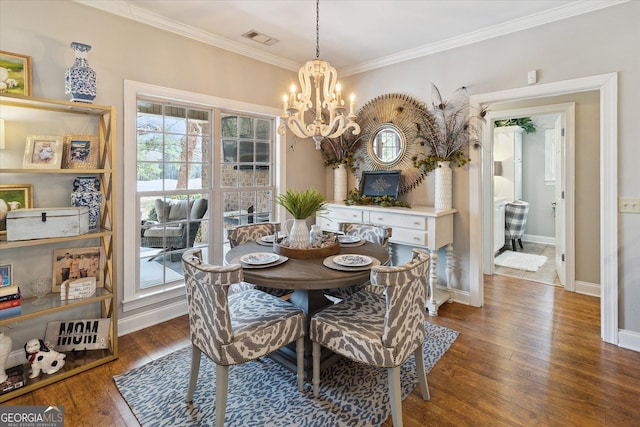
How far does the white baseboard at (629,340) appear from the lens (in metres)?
2.54

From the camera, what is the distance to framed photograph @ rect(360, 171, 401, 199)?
3863mm

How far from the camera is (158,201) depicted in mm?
3076

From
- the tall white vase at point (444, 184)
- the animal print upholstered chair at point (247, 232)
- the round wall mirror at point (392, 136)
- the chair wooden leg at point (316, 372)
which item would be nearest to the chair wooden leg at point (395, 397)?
the chair wooden leg at point (316, 372)

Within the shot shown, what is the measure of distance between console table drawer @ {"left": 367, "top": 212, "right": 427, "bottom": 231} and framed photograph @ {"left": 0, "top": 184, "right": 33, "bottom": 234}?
2944mm

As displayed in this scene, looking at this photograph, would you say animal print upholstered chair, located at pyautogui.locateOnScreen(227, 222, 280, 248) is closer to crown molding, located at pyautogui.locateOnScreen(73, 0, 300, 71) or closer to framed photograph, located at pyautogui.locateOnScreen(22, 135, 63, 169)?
framed photograph, located at pyautogui.locateOnScreen(22, 135, 63, 169)

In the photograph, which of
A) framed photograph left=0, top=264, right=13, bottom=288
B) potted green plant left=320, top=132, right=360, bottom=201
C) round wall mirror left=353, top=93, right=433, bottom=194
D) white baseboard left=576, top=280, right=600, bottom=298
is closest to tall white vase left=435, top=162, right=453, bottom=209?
round wall mirror left=353, top=93, right=433, bottom=194

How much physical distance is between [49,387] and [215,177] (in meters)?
2.14

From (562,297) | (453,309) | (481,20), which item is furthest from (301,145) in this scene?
(562,297)

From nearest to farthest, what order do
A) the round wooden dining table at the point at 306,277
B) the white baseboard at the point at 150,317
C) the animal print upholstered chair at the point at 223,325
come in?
1. the animal print upholstered chair at the point at 223,325
2. the round wooden dining table at the point at 306,277
3. the white baseboard at the point at 150,317

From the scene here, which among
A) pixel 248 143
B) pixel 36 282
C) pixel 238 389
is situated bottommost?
pixel 238 389

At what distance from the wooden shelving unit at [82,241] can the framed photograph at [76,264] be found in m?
0.05

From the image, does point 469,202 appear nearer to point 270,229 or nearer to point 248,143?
point 270,229

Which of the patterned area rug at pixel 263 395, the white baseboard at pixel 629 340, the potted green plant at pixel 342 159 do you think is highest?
the potted green plant at pixel 342 159

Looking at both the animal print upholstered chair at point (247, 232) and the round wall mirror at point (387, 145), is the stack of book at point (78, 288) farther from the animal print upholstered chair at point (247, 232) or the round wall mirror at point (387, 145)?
the round wall mirror at point (387, 145)
